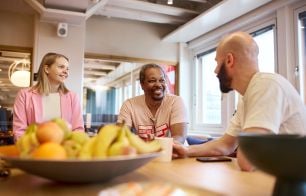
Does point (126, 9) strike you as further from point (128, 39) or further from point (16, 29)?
point (16, 29)

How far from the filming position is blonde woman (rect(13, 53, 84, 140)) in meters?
2.16

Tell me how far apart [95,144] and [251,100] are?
2.75 feet

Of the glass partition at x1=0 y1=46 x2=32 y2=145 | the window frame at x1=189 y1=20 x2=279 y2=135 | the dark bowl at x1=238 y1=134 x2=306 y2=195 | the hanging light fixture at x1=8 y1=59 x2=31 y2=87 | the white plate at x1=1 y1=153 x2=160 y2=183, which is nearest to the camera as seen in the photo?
the dark bowl at x1=238 y1=134 x2=306 y2=195

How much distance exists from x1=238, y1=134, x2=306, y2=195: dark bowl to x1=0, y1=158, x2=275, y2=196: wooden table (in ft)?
0.52

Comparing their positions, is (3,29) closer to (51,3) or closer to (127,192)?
(51,3)

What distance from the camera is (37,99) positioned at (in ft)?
7.31

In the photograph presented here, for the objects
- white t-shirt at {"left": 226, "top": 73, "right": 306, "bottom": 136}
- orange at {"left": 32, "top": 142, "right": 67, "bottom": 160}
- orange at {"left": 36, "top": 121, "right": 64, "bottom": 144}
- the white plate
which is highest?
white t-shirt at {"left": 226, "top": 73, "right": 306, "bottom": 136}

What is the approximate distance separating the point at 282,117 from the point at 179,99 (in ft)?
3.71

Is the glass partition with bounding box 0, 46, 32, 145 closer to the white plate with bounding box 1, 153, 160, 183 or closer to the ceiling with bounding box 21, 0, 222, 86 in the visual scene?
the ceiling with bounding box 21, 0, 222, 86

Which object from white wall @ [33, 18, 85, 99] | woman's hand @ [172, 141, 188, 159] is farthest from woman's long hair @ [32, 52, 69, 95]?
white wall @ [33, 18, 85, 99]

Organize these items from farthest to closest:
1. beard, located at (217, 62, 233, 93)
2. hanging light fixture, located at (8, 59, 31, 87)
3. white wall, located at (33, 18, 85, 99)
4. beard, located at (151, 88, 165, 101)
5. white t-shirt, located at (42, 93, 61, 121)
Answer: hanging light fixture, located at (8, 59, 31, 87) → white wall, located at (33, 18, 85, 99) → beard, located at (151, 88, 165, 101) → white t-shirt, located at (42, 93, 61, 121) → beard, located at (217, 62, 233, 93)

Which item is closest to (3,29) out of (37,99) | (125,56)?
(125,56)

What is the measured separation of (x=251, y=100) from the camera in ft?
4.49

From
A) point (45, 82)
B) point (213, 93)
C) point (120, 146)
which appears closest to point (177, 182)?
point (120, 146)
